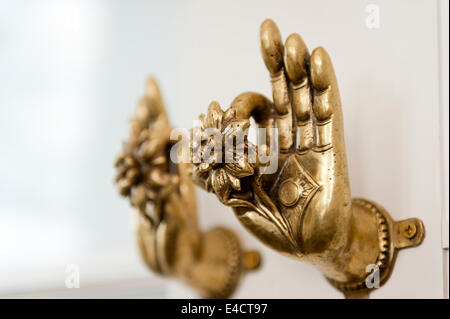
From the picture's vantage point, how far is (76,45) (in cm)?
73

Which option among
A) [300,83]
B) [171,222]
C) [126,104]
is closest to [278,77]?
[300,83]

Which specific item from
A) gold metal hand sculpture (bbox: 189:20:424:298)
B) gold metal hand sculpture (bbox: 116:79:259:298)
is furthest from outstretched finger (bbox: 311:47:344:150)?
gold metal hand sculpture (bbox: 116:79:259:298)

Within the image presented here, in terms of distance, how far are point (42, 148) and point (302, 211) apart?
1.63 feet

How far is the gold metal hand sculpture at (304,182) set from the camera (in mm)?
318

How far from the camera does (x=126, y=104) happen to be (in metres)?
0.69

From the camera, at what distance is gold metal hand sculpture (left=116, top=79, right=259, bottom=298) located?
1.58 ft

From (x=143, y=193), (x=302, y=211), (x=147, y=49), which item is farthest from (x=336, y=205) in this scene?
(x=147, y=49)

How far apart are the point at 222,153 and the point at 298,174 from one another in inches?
2.0

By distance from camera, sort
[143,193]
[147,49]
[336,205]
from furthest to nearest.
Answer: [147,49], [143,193], [336,205]

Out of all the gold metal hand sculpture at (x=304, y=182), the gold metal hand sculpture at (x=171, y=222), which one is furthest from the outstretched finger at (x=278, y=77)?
the gold metal hand sculpture at (x=171, y=222)

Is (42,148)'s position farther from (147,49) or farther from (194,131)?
(194,131)

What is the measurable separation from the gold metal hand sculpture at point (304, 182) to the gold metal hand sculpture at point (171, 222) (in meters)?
0.14

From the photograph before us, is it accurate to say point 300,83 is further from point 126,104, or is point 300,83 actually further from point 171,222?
point 126,104

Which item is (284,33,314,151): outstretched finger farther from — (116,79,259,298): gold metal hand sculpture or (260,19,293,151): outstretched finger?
(116,79,259,298): gold metal hand sculpture
